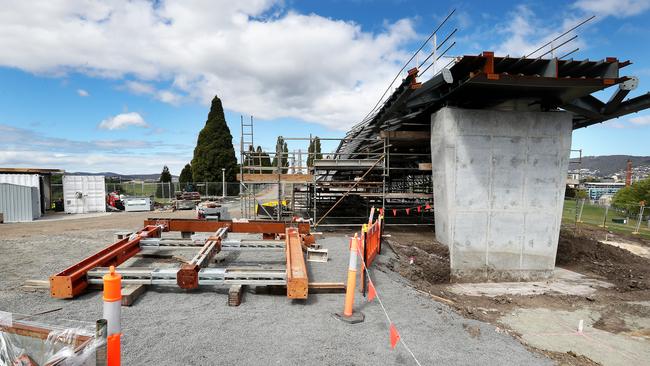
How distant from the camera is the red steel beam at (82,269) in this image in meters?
4.65

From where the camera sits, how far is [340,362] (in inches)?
141

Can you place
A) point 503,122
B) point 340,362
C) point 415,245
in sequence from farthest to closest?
point 415,245
point 503,122
point 340,362

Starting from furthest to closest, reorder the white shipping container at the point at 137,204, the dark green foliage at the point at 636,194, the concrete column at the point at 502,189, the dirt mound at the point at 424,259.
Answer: the dark green foliage at the point at 636,194, the white shipping container at the point at 137,204, the concrete column at the point at 502,189, the dirt mound at the point at 424,259

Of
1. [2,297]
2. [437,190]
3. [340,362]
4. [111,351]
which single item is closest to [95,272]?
[2,297]

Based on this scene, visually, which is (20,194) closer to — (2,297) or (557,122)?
(2,297)

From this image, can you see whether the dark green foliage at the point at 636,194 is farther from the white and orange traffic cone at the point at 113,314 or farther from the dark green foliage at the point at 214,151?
the white and orange traffic cone at the point at 113,314

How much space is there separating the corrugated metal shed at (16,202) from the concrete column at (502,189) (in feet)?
73.4

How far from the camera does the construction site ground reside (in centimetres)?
596

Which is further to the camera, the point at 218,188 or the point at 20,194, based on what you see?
the point at 218,188

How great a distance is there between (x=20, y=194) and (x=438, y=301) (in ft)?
76.3

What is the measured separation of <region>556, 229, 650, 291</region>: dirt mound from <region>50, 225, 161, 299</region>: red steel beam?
1325 centimetres

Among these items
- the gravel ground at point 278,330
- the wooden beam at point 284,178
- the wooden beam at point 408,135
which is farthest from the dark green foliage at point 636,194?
the gravel ground at point 278,330

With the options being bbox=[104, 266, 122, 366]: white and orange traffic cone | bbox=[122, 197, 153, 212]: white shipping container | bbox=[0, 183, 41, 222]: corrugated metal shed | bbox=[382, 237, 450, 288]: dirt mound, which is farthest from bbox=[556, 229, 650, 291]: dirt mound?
bbox=[0, 183, 41, 222]: corrugated metal shed

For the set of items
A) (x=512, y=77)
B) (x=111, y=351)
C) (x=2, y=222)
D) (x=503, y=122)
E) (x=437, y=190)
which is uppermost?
(x=512, y=77)
